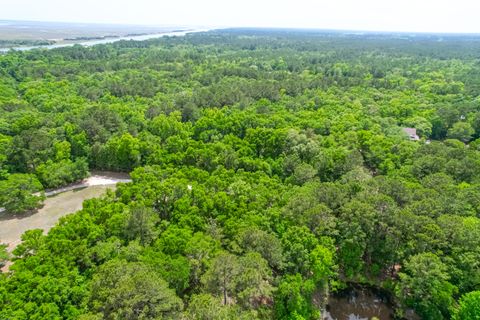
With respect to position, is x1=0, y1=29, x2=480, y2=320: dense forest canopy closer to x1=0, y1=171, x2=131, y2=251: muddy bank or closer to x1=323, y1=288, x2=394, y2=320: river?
x1=323, y1=288, x2=394, y2=320: river

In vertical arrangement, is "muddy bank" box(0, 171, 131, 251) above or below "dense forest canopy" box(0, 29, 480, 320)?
below

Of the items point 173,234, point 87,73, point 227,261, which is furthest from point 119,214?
point 87,73

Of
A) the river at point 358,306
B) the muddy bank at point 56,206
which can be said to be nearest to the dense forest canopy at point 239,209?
the river at point 358,306

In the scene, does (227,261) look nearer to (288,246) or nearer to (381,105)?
(288,246)

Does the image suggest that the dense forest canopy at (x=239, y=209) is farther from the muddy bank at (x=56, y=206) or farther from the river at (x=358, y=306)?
the muddy bank at (x=56, y=206)

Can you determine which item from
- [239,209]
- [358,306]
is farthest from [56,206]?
[358,306]

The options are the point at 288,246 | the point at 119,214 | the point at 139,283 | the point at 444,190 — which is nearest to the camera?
the point at 139,283

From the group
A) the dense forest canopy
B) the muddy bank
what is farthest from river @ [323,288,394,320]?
the muddy bank

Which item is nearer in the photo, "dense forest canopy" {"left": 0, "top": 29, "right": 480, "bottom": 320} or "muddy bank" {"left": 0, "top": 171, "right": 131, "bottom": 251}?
"dense forest canopy" {"left": 0, "top": 29, "right": 480, "bottom": 320}
